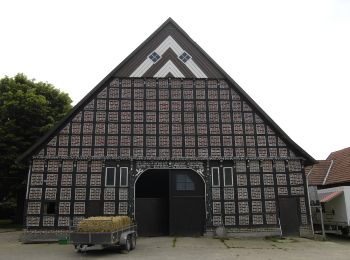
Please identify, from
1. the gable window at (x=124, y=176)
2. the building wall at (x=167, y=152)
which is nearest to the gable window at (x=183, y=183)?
the building wall at (x=167, y=152)

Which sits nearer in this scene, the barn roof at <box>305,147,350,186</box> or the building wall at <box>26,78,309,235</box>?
the building wall at <box>26,78,309,235</box>

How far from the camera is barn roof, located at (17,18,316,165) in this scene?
1988 cm

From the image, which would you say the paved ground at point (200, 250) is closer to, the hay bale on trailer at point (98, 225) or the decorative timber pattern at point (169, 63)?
the hay bale on trailer at point (98, 225)

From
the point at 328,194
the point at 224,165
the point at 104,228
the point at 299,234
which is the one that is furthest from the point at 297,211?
the point at 104,228

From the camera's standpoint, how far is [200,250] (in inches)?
545

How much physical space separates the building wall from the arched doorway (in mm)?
479

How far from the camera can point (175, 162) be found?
18844 millimetres

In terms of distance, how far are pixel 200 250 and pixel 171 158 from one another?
604 centimetres

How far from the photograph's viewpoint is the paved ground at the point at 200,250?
495 inches

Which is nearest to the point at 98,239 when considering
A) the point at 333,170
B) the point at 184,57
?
the point at 184,57

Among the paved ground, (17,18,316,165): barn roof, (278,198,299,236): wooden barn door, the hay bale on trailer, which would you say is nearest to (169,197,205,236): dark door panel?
the paved ground

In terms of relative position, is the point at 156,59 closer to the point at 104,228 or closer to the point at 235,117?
the point at 235,117

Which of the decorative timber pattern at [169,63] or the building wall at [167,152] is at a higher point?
the decorative timber pattern at [169,63]

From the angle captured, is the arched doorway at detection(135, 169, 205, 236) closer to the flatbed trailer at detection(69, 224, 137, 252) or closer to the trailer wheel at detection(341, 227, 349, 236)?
the flatbed trailer at detection(69, 224, 137, 252)
